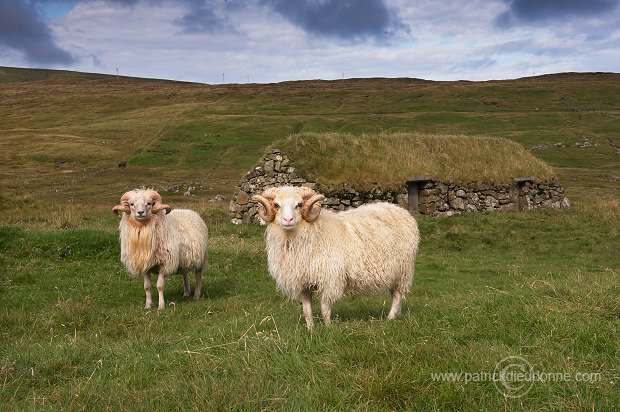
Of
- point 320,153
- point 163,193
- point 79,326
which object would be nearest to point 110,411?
point 79,326

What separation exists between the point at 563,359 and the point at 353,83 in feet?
489

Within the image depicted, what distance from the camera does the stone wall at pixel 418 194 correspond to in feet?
77.7

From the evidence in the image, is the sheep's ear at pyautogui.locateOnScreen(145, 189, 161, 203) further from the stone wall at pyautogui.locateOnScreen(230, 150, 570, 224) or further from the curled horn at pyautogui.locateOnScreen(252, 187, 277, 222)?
the stone wall at pyautogui.locateOnScreen(230, 150, 570, 224)

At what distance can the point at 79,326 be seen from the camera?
845 centimetres

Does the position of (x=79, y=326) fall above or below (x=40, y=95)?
below

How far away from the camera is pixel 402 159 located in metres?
26.2

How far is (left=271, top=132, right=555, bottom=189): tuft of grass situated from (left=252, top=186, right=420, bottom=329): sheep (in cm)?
1502

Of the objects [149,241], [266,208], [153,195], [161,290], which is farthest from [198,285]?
[266,208]

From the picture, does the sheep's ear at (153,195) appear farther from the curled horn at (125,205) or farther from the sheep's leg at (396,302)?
the sheep's leg at (396,302)

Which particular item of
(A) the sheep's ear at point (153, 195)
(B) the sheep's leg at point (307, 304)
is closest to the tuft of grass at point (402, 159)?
(A) the sheep's ear at point (153, 195)

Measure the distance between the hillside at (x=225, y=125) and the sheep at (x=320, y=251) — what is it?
22.6 metres

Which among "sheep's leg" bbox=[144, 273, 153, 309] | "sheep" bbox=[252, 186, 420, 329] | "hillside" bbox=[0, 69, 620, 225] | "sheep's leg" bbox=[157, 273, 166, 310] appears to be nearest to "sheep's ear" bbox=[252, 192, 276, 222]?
"sheep" bbox=[252, 186, 420, 329]

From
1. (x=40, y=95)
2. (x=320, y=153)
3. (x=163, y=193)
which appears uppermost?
(x=40, y=95)

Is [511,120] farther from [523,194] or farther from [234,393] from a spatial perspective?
[234,393]
